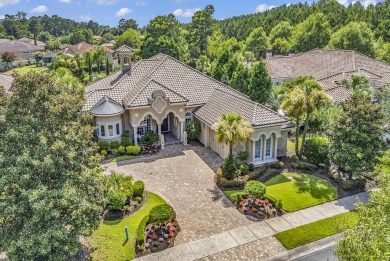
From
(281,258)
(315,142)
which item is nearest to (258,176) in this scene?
(315,142)

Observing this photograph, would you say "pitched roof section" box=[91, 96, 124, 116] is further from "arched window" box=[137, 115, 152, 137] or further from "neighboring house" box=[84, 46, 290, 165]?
"arched window" box=[137, 115, 152, 137]

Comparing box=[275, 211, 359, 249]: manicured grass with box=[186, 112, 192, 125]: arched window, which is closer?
box=[275, 211, 359, 249]: manicured grass

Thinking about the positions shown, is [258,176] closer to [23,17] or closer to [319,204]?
[319,204]

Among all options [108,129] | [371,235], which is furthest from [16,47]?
[371,235]

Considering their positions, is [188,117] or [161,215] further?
[188,117]

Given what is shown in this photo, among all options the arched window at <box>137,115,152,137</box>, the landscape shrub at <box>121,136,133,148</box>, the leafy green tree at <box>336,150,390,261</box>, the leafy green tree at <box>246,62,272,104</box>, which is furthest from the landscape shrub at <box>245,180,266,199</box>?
the leafy green tree at <box>246,62,272,104</box>

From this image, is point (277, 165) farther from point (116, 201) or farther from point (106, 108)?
point (106, 108)
